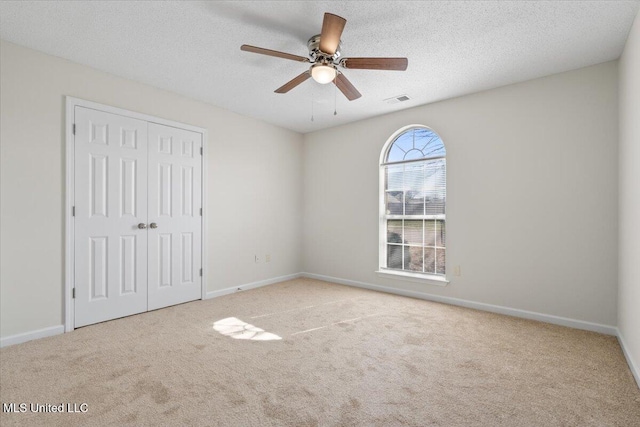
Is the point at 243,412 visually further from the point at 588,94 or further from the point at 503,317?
the point at 588,94

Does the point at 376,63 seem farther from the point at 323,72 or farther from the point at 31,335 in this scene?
the point at 31,335


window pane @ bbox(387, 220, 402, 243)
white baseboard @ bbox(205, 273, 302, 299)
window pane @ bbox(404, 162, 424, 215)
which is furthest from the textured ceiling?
white baseboard @ bbox(205, 273, 302, 299)

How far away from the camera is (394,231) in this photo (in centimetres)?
455

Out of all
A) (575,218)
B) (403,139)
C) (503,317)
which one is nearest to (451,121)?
(403,139)

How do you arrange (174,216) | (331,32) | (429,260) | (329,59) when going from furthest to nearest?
1. (429,260)
2. (174,216)
3. (329,59)
4. (331,32)

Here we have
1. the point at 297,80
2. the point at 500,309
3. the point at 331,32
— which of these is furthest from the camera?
the point at 500,309

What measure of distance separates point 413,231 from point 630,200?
2.28m

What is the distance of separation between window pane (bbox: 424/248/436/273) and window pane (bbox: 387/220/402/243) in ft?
1.42

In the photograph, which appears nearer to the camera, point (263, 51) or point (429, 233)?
point (263, 51)

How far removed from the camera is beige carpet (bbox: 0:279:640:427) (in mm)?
1747

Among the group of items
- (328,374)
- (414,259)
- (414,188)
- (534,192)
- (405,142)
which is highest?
(405,142)

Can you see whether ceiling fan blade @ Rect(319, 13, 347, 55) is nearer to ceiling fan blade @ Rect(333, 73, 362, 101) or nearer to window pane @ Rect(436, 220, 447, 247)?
ceiling fan blade @ Rect(333, 73, 362, 101)

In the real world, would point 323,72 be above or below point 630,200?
above

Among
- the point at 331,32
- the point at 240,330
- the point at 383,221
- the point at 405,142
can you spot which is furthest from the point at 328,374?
the point at 405,142
